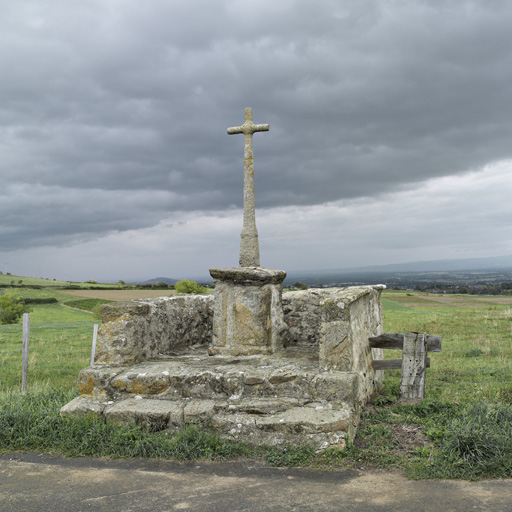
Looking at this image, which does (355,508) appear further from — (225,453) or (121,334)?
(121,334)

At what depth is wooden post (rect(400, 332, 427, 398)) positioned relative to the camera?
7348 mm

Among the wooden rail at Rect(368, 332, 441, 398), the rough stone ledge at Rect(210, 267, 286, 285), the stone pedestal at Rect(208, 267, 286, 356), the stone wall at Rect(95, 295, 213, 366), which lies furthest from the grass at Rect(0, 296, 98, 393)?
the wooden rail at Rect(368, 332, 441, 398)

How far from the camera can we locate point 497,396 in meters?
7.24

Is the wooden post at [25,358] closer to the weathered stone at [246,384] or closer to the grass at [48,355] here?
the grass at [48,355]

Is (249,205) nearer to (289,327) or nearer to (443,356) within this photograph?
(289,327)

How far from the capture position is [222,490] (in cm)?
441

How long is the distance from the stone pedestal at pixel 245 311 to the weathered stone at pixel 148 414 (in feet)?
5.45

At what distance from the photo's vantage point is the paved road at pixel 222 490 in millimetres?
4066

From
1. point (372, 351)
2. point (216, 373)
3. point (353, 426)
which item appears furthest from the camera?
point (372, 351)

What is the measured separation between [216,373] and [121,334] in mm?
1724

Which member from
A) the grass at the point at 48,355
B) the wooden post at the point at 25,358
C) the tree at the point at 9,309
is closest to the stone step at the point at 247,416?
the grass at the point at 48,355

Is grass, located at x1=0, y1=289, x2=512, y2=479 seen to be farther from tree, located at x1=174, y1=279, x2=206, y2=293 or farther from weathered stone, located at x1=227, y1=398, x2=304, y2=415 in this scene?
tree, located at x1=174, y1=279, x2=206, y2=293

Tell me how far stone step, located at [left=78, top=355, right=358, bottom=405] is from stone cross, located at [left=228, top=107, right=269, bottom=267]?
1.80 metres

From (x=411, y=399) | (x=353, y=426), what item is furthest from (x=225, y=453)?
(x=411, y=399)
